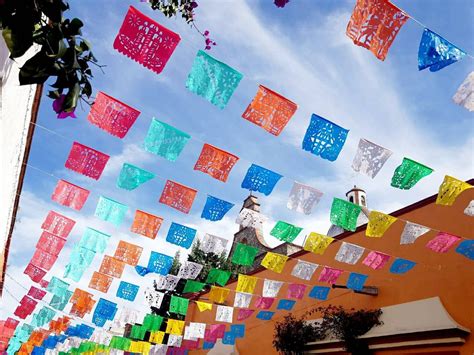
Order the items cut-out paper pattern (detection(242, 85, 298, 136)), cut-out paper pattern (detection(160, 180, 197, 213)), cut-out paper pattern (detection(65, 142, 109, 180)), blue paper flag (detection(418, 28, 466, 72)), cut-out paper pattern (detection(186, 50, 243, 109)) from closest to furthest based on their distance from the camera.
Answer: blue paper flag (detection(418, 28, 466, 72))
cut-out paper pattern (detection(186, 50, 243, 109))
cut-out paper pattern (detection(242, 85, 298, 136))
cut-out paper pattern (detection(65, 142, 109, 180))
cut-out paper pattern (detection(160, 180, 197, 213))

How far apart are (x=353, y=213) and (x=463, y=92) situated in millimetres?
2954

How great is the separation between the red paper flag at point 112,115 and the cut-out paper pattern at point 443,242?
581cm

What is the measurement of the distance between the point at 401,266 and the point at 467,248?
5.19ft

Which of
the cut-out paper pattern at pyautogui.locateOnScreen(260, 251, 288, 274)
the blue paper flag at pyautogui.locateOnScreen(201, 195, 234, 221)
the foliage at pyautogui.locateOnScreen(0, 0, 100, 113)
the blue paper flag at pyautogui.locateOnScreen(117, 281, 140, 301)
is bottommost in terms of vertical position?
the foliage at pyautogui.locateOnScreen(0, 0, 100, 113)

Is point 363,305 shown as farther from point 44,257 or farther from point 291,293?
point 44,257

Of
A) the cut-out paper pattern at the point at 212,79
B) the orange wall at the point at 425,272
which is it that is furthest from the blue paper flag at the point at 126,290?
the cut-out paper pattern at the point at 212,79

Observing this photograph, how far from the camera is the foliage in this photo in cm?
160

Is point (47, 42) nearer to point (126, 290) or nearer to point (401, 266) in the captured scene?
point (401, 266)

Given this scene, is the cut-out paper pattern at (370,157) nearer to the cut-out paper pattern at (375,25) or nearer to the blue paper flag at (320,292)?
the cut-out paper pattern at (375,25)

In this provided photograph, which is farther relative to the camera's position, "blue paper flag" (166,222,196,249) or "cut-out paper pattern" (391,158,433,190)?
"blue paper flag" (166,222,196,249)

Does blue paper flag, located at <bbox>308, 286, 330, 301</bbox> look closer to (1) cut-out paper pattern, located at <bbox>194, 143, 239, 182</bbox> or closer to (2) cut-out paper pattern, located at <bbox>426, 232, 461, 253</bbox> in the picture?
(2) cut-out paper pattern, located at <bbox>426, 232, 461, 253</bbox>

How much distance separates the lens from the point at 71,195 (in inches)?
302

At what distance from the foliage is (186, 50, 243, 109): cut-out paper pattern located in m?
2.99

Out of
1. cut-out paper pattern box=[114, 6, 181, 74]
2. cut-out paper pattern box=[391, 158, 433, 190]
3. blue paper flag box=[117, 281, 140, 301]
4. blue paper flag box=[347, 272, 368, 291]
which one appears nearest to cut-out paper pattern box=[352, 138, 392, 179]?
cut-out paper pattern box=[391, 158, 433, 190]
